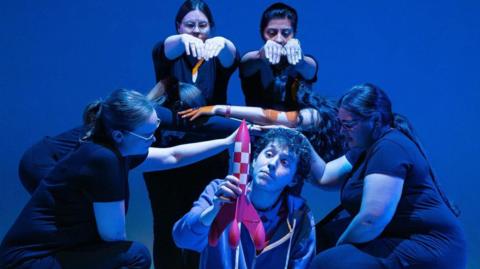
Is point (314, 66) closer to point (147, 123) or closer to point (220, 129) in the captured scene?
point (220, 129)

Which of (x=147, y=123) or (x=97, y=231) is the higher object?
(x=147, y=123)

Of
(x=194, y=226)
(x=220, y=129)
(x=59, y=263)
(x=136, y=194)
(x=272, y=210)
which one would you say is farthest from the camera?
(x=136, y=194)

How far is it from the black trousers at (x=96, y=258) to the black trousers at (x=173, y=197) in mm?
668

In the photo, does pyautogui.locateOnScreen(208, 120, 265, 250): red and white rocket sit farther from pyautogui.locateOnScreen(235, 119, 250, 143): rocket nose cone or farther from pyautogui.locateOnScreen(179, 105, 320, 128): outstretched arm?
pyautogui.locateOnScreen(179, 105, 320, 128): outstretched arm

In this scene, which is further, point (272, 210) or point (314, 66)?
point (314, 66)

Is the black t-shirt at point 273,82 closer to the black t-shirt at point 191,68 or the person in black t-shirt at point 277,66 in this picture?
the person in black t-shirt at point 277,66

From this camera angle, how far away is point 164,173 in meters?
3.06

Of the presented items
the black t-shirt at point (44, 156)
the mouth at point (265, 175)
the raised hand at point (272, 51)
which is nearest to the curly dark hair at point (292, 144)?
the mouth at point (265, 175)

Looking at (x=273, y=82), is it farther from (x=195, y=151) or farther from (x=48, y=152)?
(x=48, y=152)

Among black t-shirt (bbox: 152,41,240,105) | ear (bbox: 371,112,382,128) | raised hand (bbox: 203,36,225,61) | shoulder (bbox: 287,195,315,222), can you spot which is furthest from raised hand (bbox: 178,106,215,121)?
ear (bbox: 371,112,382,128)

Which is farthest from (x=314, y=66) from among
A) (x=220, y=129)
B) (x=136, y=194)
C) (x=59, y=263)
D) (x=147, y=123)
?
(x=136, y=194)

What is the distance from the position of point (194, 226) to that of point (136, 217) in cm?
207

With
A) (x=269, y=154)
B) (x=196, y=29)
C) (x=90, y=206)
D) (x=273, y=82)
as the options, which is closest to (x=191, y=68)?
(x=196, y=29)

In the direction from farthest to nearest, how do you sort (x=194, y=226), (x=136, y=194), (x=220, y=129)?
(x=136, y=194) < (x=220, y=129) < (x=194, y=226)
